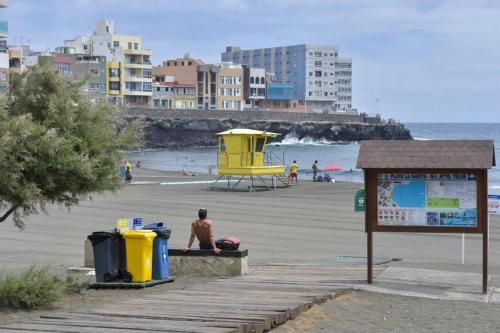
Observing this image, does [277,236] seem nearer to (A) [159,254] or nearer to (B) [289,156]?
(A) [159,254]

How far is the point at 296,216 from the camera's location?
32.5 meters

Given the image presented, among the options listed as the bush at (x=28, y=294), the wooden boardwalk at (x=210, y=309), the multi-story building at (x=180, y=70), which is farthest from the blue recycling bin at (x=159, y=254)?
the multi-story building at (x=180, y=70)

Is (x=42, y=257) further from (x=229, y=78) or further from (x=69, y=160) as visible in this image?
(x=229, y=78)

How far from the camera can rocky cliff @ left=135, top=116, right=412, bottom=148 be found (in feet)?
507

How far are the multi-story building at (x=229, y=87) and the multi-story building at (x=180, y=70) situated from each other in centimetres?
491

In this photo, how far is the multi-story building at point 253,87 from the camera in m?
188

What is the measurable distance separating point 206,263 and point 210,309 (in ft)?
16.5

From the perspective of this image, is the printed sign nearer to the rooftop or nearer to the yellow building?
the rooftop

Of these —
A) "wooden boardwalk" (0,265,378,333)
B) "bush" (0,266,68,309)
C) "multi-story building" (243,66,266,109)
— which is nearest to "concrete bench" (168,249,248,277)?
"wooden boardwalk" (0,265,378,333)

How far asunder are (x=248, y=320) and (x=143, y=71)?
493ft

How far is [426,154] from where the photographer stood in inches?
566

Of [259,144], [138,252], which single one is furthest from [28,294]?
[259,144]

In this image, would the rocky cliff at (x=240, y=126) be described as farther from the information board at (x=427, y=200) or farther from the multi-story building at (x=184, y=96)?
the information board at (x=427, y=200)

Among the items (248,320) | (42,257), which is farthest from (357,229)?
(248,320)
